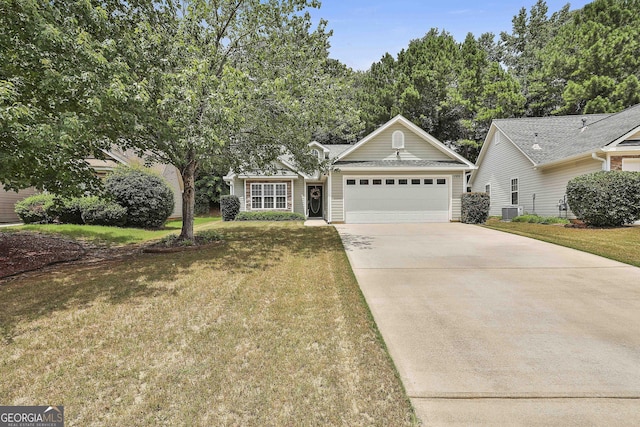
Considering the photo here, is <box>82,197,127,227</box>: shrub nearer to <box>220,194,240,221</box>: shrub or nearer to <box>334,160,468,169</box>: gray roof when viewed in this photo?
<box>220,194,240,221</box>: shrub

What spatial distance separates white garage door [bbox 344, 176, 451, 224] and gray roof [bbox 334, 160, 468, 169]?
2.11 feet

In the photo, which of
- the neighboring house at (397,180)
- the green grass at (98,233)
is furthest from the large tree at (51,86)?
the neighboring house at (397,180)

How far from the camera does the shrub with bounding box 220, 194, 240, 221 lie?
754 inches

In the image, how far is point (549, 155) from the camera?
16.1 meters

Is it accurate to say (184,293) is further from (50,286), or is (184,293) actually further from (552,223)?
(552,223)

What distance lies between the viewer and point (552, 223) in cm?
1397

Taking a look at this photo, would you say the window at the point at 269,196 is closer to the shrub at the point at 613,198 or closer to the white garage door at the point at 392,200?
the white garage door at the point at 392,200

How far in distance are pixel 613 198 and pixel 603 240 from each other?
9.28 feet

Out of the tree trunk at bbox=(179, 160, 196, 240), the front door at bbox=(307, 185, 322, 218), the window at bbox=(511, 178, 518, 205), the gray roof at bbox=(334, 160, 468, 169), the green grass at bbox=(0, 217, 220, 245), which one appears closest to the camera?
the tree trunk at bbox=(179, 160, 196, 240)

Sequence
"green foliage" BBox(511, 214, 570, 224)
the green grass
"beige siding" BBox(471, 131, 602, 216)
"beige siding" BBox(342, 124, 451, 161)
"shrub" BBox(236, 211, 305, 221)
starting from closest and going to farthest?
1. the green grass
2. "green foliage" BBox(511, 214, 570, 224)
3. "beige siding" BBox(471, 131, 602, 216)
4. "beige siding" BBox(342, 124, 451, 161)
5. "shrub" BBox(236, 211, 305, 221)

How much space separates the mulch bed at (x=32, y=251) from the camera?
7.04m

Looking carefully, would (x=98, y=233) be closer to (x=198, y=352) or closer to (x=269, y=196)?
(x=269, y=196)

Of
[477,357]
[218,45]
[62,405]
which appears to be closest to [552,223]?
[477,357]

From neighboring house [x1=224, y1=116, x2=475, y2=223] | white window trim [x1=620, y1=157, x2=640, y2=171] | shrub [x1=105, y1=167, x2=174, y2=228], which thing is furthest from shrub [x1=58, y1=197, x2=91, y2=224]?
white window trim [x1=620, y1=157, x2=640, y2=171]
